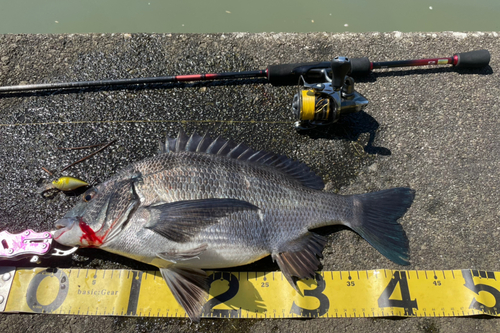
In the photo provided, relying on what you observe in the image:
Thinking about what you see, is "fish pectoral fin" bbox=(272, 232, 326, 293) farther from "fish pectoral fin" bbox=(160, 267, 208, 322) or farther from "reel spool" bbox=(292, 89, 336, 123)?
"reel spool" bbox=(292, 89, 336, 123)

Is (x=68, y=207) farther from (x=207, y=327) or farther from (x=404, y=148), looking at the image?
(x=404, y=148)

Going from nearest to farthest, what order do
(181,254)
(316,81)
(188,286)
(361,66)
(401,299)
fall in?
(181,254), (188,286), (401,299), (316,81), (361,66)

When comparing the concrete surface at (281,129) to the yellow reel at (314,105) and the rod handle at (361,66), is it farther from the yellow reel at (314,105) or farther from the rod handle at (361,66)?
the yellow reel at (314,105)

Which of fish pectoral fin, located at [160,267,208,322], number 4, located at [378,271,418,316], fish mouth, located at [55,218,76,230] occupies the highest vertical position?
fish mouth, located at [55,218,76,230]

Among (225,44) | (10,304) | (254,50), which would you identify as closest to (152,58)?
(225,44)

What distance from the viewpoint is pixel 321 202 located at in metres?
1.92

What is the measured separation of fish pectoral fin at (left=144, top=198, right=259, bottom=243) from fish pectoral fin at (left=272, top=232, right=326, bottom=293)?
1.65 feet

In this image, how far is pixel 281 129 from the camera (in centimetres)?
236


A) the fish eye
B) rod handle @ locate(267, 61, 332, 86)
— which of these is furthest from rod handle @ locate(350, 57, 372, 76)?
the fish eye

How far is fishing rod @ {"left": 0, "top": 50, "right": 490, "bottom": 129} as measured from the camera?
204cm

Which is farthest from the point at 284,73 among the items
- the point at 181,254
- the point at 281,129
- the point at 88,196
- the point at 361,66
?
the point at 88,196

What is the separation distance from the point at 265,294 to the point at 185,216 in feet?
2.69

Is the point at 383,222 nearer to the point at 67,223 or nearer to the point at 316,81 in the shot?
the point at 316,81

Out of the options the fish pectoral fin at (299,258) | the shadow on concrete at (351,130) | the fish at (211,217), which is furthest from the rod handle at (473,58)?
the fish pectoral fin at (299,258)
